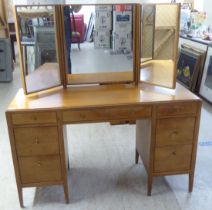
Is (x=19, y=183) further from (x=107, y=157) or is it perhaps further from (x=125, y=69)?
(x=125, y=69)

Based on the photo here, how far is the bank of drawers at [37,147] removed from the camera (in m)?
1.59

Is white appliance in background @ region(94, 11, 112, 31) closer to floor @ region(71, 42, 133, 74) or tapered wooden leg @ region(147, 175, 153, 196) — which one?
floor @ region(71, 42, 133, 74)

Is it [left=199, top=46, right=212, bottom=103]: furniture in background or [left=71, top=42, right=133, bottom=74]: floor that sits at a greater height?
[left=71, top=42, right=133, bottom=74]: floor

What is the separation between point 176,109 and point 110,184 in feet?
2.58

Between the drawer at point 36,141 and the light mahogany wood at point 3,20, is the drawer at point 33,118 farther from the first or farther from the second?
the light mahogany wood at point 3,20

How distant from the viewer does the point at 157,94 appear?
176 centimetres

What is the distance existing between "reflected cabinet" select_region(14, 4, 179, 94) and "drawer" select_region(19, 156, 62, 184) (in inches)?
18.2

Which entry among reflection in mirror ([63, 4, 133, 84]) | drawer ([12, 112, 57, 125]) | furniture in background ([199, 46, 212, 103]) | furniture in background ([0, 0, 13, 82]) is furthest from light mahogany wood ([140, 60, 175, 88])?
furniture in background ([0, 0, 13, 82])

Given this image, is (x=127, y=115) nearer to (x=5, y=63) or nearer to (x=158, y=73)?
(x=158, y=73)

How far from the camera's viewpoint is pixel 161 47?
6.20ft

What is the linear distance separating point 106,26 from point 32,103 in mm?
772

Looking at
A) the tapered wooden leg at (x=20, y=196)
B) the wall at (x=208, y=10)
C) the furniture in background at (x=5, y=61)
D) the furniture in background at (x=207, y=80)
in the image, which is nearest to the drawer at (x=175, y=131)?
the tapered wooden leg at (x=20, y=196)

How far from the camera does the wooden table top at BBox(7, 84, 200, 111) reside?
162 centimetres

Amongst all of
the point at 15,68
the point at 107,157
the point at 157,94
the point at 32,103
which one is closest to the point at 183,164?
the point at 157,94
